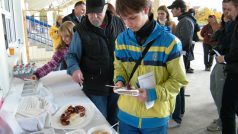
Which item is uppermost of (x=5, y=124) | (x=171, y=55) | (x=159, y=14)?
(x=159, y=14)

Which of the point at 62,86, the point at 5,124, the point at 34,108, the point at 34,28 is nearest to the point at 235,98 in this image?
the point at 62,86

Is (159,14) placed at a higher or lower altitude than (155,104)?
higher

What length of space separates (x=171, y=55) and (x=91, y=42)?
2.45ft

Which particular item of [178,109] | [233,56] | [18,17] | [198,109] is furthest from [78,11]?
[233,56]

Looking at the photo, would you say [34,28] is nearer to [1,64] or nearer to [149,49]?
[1,64]

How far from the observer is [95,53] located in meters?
1.77

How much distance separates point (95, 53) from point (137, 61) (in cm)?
60

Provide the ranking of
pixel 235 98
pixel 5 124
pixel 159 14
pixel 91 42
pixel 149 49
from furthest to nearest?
pixel 159 14 < pixel 235 98 < pixel 91 42 < pixel 149 49 < pixel 5 124

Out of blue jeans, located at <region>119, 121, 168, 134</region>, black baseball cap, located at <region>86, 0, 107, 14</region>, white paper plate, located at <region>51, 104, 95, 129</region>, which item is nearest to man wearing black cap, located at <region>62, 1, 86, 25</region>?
black baseball cap, located at <region>86, 0, 107, 14</region>

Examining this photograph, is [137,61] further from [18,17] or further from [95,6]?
[18,17]

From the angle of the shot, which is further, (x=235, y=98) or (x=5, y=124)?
(x=235, y=98)

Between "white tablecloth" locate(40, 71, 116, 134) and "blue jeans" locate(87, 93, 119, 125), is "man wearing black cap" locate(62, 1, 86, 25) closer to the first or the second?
"white tablecloth" locate(40, 71, 116, 134)

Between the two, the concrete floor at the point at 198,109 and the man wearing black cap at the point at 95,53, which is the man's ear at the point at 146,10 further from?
the concrete floor at the point at 198,109

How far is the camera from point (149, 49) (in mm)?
1197
